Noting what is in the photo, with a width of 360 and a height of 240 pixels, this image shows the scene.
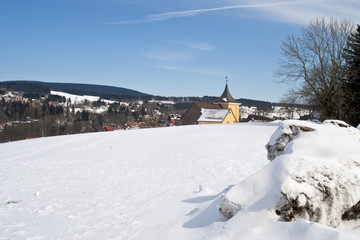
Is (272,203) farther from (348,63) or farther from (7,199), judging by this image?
(348,63)

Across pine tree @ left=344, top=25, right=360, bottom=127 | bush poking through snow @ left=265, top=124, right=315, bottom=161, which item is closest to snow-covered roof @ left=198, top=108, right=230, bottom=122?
pine tree @ left=344, top=25, right=360, bottom=127

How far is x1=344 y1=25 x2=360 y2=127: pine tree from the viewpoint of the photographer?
79.4ft

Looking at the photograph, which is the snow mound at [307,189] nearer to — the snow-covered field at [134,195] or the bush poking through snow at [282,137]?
the snow-covered field at [134,195]

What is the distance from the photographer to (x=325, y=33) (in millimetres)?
26406

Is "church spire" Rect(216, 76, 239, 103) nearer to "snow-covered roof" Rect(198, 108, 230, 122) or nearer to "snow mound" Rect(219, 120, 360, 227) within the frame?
"snow-covered roof" Rect(198, 108, 230, 122)

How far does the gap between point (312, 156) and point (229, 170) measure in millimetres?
5651

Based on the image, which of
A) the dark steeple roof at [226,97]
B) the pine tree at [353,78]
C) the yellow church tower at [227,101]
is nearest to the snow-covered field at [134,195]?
the pine tree at [353,78]

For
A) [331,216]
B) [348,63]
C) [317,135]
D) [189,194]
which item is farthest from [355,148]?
[348,63]

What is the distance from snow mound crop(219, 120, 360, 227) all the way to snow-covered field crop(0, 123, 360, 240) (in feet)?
0.74

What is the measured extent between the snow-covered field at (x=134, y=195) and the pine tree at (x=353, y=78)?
14.0 m

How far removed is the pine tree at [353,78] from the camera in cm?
2420

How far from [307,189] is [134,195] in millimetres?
5079

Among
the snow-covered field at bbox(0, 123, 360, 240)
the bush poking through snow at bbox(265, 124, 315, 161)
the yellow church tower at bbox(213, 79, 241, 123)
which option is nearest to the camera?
the snow-covered field at bbox(0, 123, 360, 240)

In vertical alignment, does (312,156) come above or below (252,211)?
above
